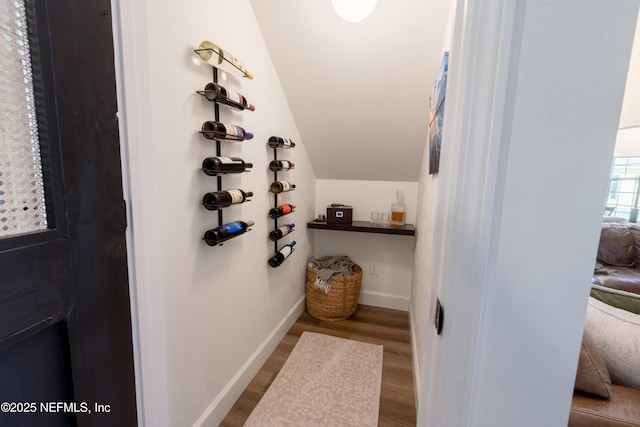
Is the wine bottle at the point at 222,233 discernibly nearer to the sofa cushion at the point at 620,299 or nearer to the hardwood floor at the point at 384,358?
the hardwood floor at the point at 384,358

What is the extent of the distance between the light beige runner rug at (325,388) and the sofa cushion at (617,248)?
2575 millimetres

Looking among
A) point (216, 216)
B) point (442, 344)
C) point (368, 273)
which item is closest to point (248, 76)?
point (216, 216)

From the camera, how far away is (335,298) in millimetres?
2459

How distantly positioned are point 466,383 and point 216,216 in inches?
47.1

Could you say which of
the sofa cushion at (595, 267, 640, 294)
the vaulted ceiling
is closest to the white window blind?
the vaulted ceiling

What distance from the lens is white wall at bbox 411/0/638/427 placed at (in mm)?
394

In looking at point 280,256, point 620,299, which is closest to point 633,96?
point 620,299

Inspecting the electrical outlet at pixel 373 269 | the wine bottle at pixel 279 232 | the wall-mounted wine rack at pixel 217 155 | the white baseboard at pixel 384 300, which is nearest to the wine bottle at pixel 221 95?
the wall-mounted wine rack at pixel 217 155

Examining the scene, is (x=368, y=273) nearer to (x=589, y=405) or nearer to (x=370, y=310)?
(x=370, y=310)

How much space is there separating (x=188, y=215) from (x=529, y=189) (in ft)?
3.82

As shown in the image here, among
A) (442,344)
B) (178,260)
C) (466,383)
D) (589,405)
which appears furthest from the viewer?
(178,260)

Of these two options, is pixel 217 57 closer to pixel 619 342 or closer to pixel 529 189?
pixel 529 189

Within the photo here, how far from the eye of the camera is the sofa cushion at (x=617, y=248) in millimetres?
2789

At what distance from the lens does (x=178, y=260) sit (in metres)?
1.15
